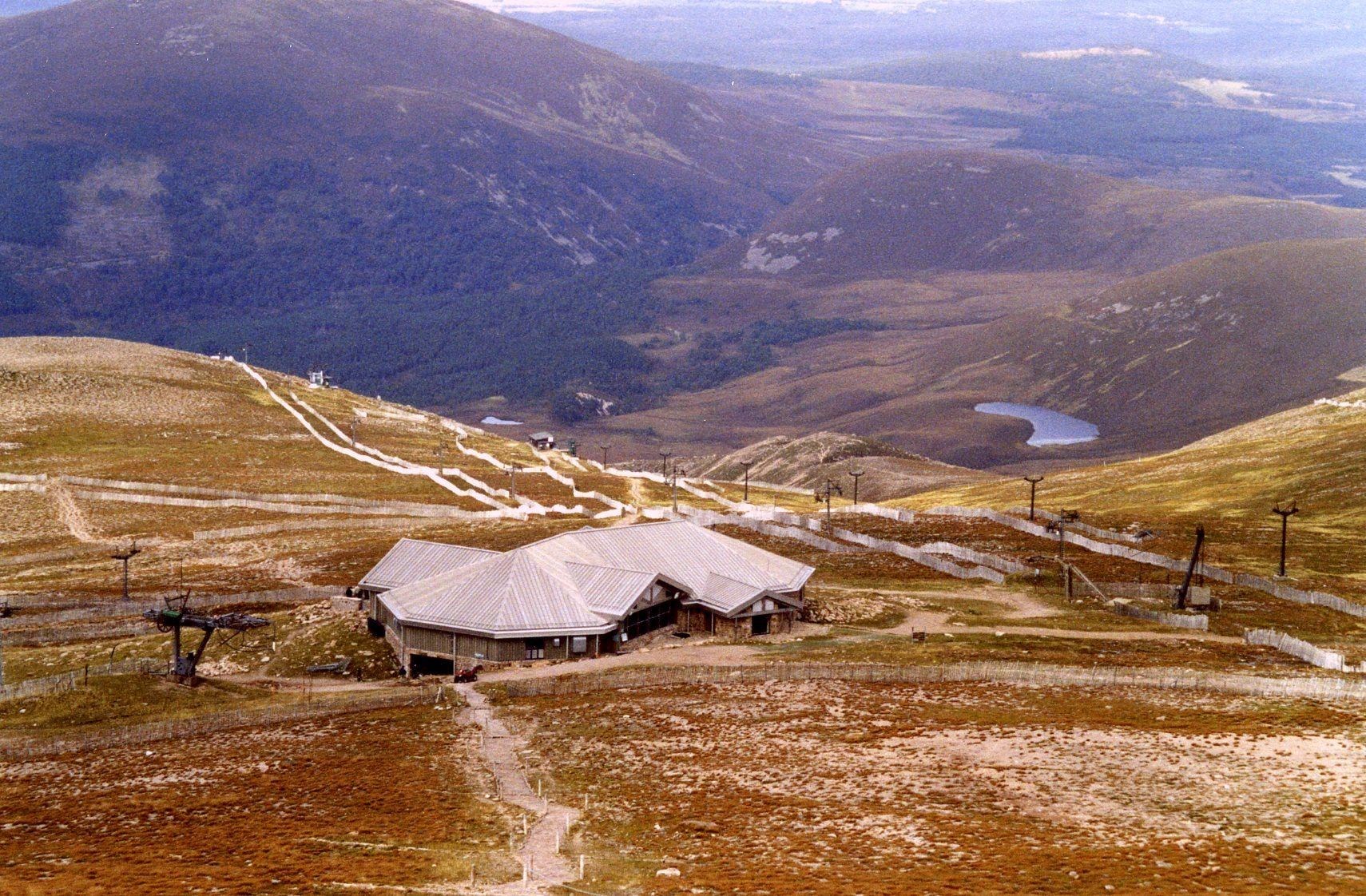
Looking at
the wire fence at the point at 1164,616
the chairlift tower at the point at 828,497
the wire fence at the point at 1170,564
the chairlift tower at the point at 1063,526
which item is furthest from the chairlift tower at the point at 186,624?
the wire fence at the point at 1170,564

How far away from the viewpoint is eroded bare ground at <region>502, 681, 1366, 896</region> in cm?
3975

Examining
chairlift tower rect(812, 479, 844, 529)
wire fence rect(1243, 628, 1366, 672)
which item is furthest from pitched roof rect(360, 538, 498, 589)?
wire fence rect(1243, 628, 1366, 672)

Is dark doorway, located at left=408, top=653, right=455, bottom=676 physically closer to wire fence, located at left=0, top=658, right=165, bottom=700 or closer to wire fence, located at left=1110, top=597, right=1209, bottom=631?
wire fence, located at left=0, top=658, right=165, bottom=700

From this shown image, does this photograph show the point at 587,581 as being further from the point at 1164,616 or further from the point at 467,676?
the point at 1164,616

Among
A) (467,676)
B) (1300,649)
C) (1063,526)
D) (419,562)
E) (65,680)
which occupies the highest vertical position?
(1063,526)

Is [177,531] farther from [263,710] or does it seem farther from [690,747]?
[690,747]

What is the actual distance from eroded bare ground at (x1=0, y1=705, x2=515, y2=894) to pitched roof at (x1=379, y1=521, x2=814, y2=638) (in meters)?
11.7

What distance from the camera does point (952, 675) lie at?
62531 mm

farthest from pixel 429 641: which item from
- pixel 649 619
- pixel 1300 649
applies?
pixel 1300 649

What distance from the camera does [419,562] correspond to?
7919cm

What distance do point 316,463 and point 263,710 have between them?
89791 mm

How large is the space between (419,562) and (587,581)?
1035 cm

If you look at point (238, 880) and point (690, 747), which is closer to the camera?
point (238, 880)

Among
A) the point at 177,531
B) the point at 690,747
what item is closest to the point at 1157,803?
the point at 690,747
